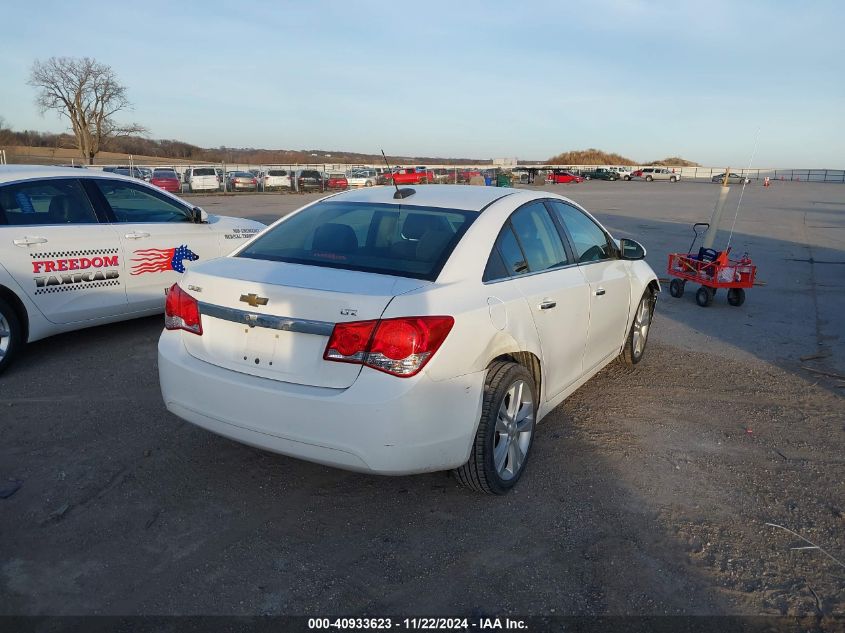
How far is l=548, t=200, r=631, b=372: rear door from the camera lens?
A: 4.71 m

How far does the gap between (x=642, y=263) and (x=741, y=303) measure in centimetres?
Result: 375

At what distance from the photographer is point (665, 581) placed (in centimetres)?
297

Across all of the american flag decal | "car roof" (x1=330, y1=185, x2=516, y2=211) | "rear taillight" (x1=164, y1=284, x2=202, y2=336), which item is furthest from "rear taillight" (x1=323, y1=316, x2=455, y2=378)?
the american flag decal

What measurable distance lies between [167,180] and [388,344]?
38152 mm

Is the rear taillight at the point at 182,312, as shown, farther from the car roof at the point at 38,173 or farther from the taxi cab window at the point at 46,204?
the car roof at the point at 38,173

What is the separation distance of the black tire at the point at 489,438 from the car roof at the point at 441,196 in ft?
3.40

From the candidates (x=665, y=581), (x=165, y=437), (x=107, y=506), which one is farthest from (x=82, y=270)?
(x=665, y=581)

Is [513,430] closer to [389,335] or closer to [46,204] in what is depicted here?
[389,335]

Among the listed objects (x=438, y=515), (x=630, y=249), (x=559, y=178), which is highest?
(x=630, y=249)

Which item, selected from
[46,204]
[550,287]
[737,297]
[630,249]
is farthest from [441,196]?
[737,297]

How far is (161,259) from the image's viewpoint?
266 inches

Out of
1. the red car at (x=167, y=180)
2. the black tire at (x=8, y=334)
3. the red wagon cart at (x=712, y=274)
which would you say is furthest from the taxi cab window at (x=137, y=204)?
the red car at (x=167, y=180)

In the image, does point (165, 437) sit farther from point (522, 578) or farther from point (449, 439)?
point (522, 578)

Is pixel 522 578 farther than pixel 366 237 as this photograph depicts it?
No
